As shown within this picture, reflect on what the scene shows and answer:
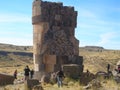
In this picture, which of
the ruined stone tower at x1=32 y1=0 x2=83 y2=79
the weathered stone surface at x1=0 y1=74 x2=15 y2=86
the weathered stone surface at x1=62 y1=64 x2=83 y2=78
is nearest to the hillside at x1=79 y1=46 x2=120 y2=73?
the ruined stone tower at x1=32 y1=0 x2=83 y2=79

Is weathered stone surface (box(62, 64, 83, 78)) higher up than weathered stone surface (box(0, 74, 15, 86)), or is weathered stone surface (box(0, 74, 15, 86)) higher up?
weathered stone surface (box(62, 64, 83, 78))

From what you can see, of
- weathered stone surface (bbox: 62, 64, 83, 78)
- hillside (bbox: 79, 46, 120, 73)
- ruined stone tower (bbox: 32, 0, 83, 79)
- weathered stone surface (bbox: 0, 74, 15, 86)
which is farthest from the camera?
hillside (bbox: 79, 46, 120, 73)

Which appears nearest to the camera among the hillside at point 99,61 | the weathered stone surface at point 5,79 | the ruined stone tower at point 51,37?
the weathered stone surface at point 5,79

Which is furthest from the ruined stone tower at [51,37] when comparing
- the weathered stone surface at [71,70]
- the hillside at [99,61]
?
the hillside at [99,61]

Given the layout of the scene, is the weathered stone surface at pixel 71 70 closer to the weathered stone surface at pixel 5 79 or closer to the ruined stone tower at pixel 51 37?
the ruined stone tower at pixel 51 37

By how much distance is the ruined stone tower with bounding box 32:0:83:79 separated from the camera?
818 inches

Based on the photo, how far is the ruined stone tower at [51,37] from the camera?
818 inches

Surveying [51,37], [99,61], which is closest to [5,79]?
[51,37]

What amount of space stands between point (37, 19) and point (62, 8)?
1.82 metres

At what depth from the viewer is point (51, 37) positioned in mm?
20844

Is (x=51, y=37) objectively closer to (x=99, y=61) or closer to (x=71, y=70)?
(x=71, y=70)

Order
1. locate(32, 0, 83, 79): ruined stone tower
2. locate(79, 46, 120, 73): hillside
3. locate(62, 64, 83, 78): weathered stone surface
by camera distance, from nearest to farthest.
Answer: locate(62, 64, 83, 78): weathered stone surface < locate(32, 0, 83, 79): ruined stone tower < locate(79, 46, 120, 73): hillside

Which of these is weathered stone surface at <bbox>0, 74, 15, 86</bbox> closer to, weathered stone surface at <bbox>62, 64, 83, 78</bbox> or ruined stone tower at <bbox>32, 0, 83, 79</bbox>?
ruined stone tower at <bbox>32, 0, 83, 79</bbox>

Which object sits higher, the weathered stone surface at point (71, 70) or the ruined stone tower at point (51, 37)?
the ruined stone tower at point (51, 37)
